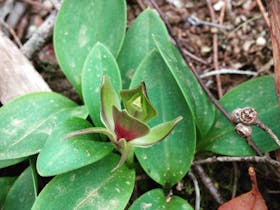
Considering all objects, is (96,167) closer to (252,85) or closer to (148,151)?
(148,151)

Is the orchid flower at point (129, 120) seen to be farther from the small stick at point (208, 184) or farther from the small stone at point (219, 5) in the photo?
the small stone at point (219, 5)

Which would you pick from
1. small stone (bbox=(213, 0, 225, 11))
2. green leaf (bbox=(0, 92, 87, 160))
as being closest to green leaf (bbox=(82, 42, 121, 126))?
green leaf (bbox=(0, 92, 87, 160))

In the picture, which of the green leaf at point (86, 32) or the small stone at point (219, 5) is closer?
the green leaf at point (86, 32)

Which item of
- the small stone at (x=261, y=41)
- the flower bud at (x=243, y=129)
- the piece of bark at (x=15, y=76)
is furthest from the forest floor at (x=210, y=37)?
the flower bud at (x=243, y=129)

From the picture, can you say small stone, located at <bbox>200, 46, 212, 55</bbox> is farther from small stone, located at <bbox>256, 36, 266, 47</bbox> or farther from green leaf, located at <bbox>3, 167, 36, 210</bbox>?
green leaf, located at <bbox>3, 167, 36, 210</bbox>

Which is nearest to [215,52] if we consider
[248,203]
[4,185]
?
[248,203]

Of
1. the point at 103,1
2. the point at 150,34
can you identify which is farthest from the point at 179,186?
the point at 103,1
